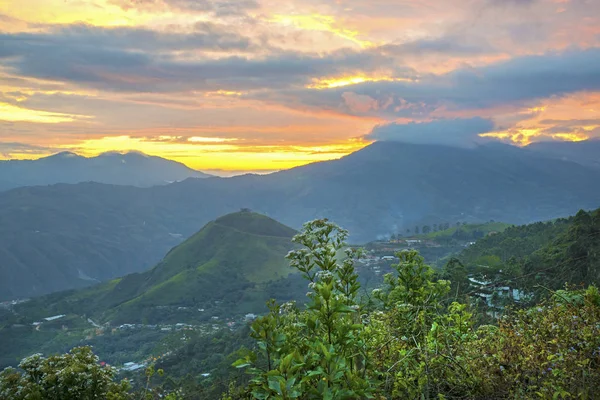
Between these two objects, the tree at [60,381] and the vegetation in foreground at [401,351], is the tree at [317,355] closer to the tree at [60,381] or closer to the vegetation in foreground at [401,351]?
the vegetation in foreground at [401,351]

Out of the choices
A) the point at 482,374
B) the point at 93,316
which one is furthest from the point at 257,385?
the point at 93,316

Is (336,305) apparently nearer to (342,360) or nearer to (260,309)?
(342,360)

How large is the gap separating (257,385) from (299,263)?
6.70ft

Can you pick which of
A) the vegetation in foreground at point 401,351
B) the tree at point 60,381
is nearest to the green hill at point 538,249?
the vegetation in foreground at point 401,351

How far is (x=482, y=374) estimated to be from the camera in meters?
→ 4.46

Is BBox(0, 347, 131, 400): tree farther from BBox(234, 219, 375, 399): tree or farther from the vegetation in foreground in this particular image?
BBox(234, 219, 375, 399): tree

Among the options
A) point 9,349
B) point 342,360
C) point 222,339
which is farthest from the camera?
point 9,349

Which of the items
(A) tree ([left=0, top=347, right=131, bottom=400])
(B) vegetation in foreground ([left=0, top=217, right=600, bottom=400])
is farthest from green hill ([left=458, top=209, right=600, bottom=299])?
(A) tree ([left=0, top=347, right=131, bottom=400])

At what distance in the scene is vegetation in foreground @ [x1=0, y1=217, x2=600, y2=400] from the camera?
10.8 ft

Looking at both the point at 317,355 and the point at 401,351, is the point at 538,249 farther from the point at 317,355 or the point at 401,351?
the point at 317,355

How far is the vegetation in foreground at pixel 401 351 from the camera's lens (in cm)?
328

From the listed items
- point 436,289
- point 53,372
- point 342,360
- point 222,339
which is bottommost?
point 222,339

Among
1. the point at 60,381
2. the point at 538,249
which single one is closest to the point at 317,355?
the point at 60,381

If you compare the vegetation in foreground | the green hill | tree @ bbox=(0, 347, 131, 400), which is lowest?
the green hill
